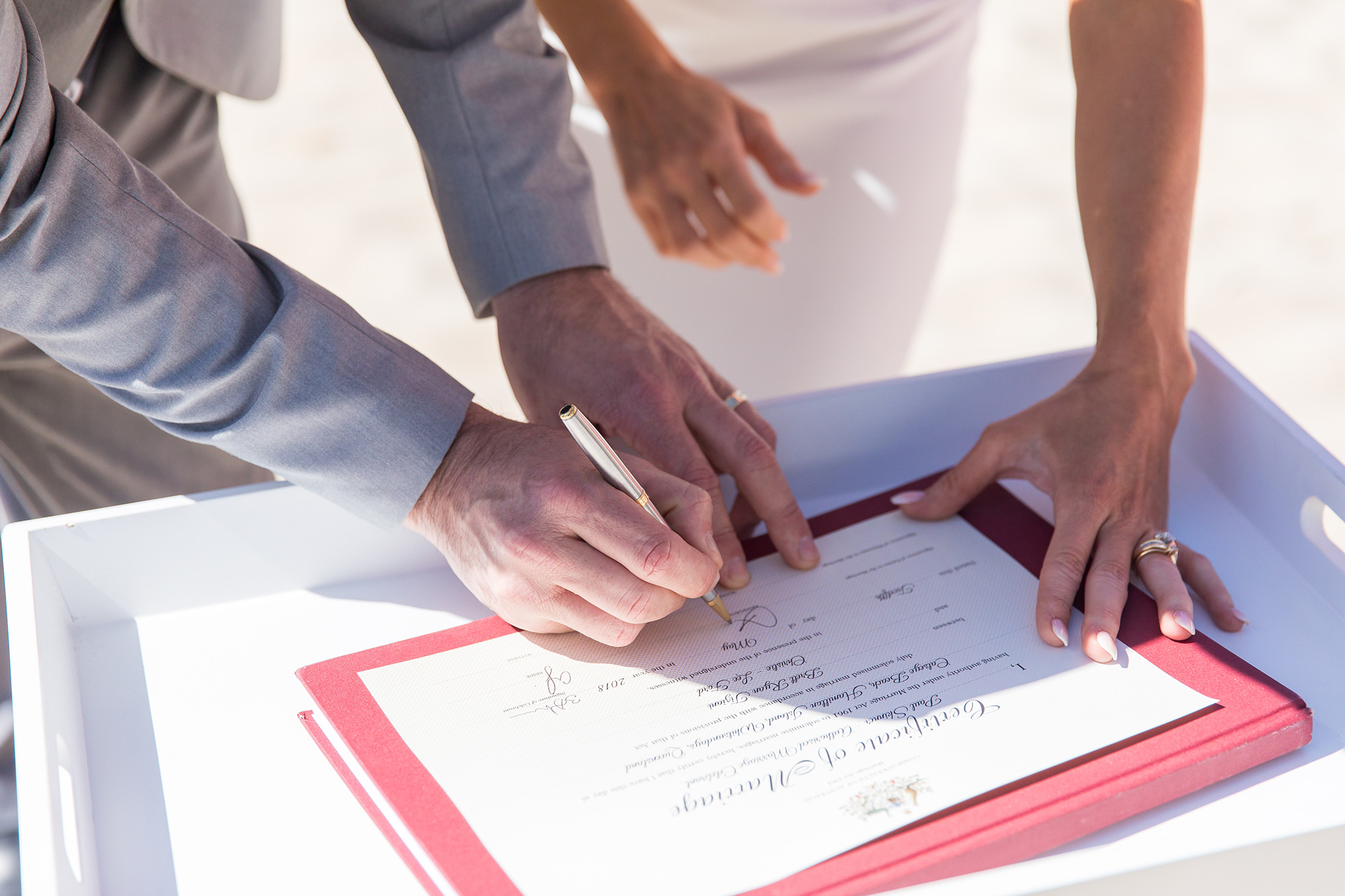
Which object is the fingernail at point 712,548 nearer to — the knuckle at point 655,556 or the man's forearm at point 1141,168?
the knuckle at point 655,556

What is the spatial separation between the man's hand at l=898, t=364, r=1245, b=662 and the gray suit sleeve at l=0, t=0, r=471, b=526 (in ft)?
1.37

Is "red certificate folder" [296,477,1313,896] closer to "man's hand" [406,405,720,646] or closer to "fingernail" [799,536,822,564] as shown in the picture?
"man's hand" [406,405,720,646]

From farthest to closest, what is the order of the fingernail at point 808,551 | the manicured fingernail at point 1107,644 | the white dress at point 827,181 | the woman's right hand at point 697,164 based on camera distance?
the white dress at point 827,181, the woman's right hand at point 697,164, the fingernail at point 808,551, the manicured fingernail at point 1107,644

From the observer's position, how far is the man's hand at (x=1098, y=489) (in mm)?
737

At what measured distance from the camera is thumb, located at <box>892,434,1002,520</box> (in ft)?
2.81

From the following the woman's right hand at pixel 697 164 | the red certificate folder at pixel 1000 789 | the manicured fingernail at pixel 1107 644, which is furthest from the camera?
the woman's right hand at pixel 697 164

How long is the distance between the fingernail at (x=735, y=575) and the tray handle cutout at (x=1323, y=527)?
425mm

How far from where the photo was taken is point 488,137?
106cm

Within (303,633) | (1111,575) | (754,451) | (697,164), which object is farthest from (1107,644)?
(697,164)

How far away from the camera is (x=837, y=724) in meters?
0.66

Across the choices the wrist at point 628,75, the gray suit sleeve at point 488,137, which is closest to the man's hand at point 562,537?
the gray suit sleeve at point 488,137

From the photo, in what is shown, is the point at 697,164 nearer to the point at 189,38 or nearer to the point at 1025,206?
the point at 189,38

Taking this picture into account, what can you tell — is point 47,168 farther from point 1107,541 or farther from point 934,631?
point 1107,541

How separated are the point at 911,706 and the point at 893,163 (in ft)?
3.41
